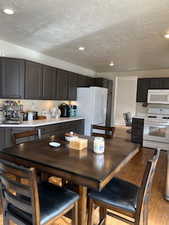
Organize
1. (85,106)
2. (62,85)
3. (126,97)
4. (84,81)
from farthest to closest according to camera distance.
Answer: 1. (126,97)
2. (84,81)
3. (85,106)
4. (62,85)

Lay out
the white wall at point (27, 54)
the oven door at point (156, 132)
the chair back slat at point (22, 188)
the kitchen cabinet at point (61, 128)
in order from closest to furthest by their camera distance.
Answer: the chair back slat at point (22, 188) → the white wall at point (27, 54) → the kitchen cabinet at point (61, 128) → the oven door at point (156, 132)

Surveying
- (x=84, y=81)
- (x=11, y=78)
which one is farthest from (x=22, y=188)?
(x=84, y=81)

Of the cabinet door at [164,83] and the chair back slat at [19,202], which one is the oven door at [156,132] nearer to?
the cabinet door at [164,83]

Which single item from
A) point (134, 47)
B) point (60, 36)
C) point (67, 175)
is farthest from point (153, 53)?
point (67, 175)

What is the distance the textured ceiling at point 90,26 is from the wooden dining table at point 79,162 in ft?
5.49

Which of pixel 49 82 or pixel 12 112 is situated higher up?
pixel 49 82

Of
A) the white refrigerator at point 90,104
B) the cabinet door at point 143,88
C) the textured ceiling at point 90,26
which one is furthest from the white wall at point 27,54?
the cabinet door at point 143,88

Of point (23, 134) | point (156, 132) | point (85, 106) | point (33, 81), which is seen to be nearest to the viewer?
point (23, 134)

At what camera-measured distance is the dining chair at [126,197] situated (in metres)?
1.31

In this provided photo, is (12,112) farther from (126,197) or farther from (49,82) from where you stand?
(126,197)

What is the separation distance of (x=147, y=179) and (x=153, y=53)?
3.48 m

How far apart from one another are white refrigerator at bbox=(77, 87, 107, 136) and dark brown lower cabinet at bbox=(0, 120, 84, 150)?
8.7 inches

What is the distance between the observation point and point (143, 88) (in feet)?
17.1

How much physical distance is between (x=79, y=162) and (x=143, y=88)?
14.3ft
